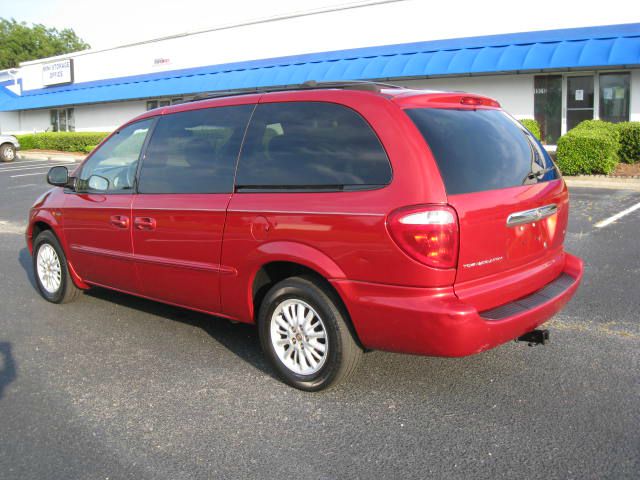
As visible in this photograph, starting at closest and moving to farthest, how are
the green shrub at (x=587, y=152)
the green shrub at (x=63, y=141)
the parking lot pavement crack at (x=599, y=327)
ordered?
the parking lot pavement crack at (x=599, y=327)
the green shrub at (x=587, y=152)
the green shrub at (x=63, y=141)

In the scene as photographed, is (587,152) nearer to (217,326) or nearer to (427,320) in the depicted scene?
(217,326)

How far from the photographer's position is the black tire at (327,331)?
12.3 ft

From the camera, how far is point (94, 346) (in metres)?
4.95

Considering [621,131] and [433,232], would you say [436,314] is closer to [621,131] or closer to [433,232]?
[433,232]

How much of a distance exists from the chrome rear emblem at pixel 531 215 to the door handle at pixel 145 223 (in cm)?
256

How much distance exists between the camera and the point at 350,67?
22.1 metres

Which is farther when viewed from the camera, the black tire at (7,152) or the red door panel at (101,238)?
the black tire at (7,152)

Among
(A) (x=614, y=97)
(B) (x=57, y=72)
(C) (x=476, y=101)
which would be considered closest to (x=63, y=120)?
(B) (x=57, y=72)

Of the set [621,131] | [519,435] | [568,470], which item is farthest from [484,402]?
[621,131]

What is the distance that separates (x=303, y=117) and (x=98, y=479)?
2361mm

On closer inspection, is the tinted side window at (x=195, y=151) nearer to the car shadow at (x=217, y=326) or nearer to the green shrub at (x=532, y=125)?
the car shadow at (x=217, y=326)

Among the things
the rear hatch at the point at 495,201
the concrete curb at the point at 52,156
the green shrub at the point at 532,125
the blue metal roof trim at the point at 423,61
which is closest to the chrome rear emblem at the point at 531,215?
the rear hatch at the point at 495,201

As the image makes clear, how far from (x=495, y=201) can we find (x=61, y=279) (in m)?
4.22

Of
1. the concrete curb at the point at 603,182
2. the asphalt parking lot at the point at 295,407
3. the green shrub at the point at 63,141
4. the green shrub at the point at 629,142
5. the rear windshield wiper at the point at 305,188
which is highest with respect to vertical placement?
the green shrub at the point at 63,141
